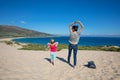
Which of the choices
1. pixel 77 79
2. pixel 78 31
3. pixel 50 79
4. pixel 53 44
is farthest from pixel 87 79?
pixel 53 44

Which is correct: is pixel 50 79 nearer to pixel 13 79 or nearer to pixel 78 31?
pixel 13 79

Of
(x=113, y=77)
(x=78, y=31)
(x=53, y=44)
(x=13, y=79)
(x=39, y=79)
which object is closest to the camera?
(x=13, y=79)

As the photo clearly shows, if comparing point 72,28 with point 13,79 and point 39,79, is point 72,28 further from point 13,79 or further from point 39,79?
point 13,79

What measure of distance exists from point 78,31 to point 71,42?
77 cm

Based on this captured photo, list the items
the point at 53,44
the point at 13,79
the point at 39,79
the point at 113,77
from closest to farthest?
1. the point at 13,79
2. the point at 39,79
3. the point at 113,77
4. the point at 53,44

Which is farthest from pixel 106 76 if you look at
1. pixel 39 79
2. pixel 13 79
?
pixel 13 79

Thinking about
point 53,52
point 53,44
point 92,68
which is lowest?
point 92,68

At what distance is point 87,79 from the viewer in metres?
5.42

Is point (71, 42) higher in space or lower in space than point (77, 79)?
higher

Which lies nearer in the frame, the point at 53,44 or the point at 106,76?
the point at 106,76

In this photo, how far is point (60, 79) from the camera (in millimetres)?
5371

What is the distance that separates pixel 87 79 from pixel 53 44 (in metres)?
3.38

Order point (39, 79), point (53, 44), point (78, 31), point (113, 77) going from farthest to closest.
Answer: point (53, 44) → point (78, 31) → point (113, 77) → point (39, 79)

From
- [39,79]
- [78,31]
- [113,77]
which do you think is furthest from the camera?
[78,31]
